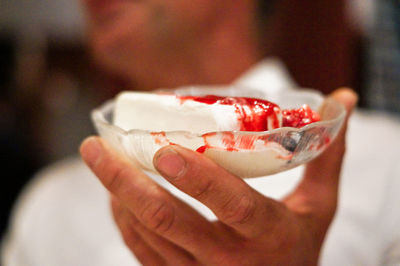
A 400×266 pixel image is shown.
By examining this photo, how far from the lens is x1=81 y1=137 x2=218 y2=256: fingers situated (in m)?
0.52

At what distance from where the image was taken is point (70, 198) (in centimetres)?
150

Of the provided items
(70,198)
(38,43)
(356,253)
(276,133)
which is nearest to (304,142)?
(276,133)

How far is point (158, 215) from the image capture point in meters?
0.52

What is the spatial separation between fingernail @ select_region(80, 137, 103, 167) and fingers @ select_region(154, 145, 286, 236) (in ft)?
0.40

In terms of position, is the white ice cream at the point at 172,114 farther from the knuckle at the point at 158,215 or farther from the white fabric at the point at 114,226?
the white fabric at the point at 114,226

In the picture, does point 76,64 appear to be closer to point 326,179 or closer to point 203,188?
point 326,179

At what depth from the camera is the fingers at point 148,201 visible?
52cm

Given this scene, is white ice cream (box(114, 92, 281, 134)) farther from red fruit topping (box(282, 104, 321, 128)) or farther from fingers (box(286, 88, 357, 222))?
fingers (box(286, 88, 357, 222))

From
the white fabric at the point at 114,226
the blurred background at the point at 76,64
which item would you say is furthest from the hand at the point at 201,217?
the blurred background at the point at 76,64

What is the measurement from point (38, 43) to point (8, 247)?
1.39m

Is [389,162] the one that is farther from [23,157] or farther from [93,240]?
[23,157]

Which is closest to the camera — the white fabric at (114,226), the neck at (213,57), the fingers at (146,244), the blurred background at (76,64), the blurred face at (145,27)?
the fingers at (146,244)

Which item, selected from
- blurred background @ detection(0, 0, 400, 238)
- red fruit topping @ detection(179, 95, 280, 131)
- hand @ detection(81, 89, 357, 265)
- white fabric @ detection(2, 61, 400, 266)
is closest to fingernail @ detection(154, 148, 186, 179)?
hand @ detection(81, 89, 357, 265)

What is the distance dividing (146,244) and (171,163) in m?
0.24
